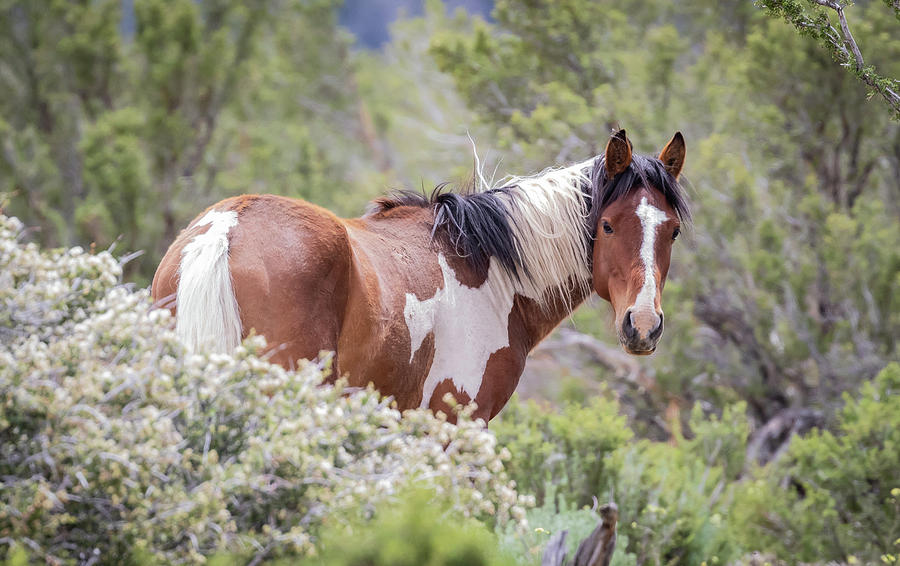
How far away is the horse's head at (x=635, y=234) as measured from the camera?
3803mm

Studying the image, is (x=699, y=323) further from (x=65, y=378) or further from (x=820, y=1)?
(x=65, y=378)

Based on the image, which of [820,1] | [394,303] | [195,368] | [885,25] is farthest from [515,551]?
[885,25]

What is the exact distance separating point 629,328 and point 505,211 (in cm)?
90

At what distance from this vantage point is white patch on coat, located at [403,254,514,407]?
3.95 meters

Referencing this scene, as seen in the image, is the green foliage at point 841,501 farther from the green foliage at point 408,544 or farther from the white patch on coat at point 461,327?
the green foliage at point 408,544

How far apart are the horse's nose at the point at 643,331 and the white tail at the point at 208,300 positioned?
5.50 feet

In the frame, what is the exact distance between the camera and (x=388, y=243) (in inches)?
156

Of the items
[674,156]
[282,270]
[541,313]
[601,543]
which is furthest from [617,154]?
[601,543]

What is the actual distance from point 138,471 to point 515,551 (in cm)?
214

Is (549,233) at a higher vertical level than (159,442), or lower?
higher

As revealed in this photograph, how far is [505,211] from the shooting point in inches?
169

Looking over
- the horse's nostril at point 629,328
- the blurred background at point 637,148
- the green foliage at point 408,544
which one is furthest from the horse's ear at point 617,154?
the green foliage at point 408,544

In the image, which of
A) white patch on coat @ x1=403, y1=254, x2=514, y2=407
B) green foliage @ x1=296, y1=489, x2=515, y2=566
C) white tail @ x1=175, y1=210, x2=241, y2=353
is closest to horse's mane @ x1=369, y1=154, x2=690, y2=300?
white patch on coat @ x1=403, y1=254, x2=514, y2=407

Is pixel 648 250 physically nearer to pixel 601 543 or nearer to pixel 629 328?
pixel 629 328
